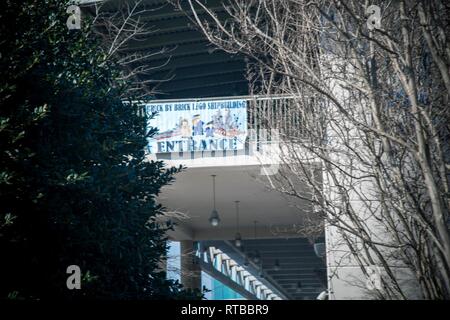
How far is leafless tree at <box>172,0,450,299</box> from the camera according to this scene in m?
8.00

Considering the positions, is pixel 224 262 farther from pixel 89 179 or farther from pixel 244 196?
pixel 89 179

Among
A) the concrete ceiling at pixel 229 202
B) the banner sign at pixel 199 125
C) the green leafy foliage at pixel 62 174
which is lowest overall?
the green leafy foliage at pixel 62 174

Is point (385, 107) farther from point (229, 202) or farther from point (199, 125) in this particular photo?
point (229, 202)

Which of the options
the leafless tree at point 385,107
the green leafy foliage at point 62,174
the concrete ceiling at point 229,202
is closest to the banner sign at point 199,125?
the concrete ceiling at point 229,202

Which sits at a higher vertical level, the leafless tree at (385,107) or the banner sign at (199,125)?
the banner sign at (199,125)

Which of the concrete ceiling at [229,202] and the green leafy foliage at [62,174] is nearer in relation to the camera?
the green leafy foliage at [62,174]

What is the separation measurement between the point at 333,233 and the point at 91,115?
20.4ft

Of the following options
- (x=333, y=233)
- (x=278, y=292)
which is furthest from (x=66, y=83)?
(x=278, y=292)

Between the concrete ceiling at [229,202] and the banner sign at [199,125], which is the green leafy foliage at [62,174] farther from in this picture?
the banner sign at [199,125]

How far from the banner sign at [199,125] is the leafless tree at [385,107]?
16.3 feet

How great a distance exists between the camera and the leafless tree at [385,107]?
7996 mm

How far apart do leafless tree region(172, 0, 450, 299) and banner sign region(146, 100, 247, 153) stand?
496cm
